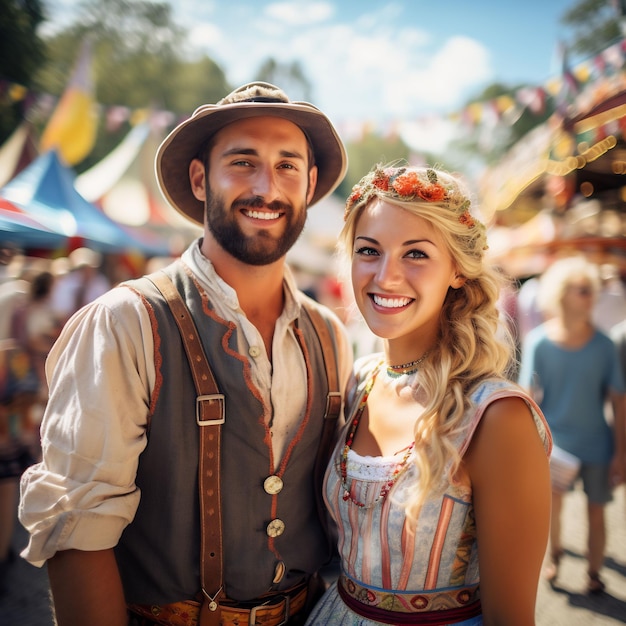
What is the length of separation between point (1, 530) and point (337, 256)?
2840 mm

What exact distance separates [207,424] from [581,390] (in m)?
2.78

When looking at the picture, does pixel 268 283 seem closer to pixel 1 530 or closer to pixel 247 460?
pixel 247 460

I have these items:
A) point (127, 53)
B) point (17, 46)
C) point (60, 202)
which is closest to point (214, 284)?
point (60, 202)

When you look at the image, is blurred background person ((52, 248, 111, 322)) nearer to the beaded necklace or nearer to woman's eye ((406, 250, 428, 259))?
the beaded necklace

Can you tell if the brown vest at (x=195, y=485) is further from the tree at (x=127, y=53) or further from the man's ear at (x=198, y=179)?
the tree at (x=127, y=53)

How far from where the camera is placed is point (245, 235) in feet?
5.51

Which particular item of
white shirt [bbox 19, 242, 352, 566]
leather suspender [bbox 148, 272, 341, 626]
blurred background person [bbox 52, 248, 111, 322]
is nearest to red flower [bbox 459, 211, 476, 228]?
leather suspender [bbox 148, 272, 341, 626]

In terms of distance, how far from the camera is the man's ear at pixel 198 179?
6.12ft

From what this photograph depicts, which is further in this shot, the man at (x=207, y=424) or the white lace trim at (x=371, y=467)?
the white lace trim at (x=371, y=467)

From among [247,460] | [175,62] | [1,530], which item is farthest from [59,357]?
[175,62]

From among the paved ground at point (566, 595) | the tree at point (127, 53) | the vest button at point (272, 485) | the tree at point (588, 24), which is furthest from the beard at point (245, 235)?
the tree at point (588, 24)

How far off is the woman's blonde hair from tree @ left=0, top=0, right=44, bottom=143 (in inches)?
520

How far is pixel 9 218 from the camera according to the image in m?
3.55

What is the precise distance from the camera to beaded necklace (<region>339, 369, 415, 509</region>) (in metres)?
1.44
